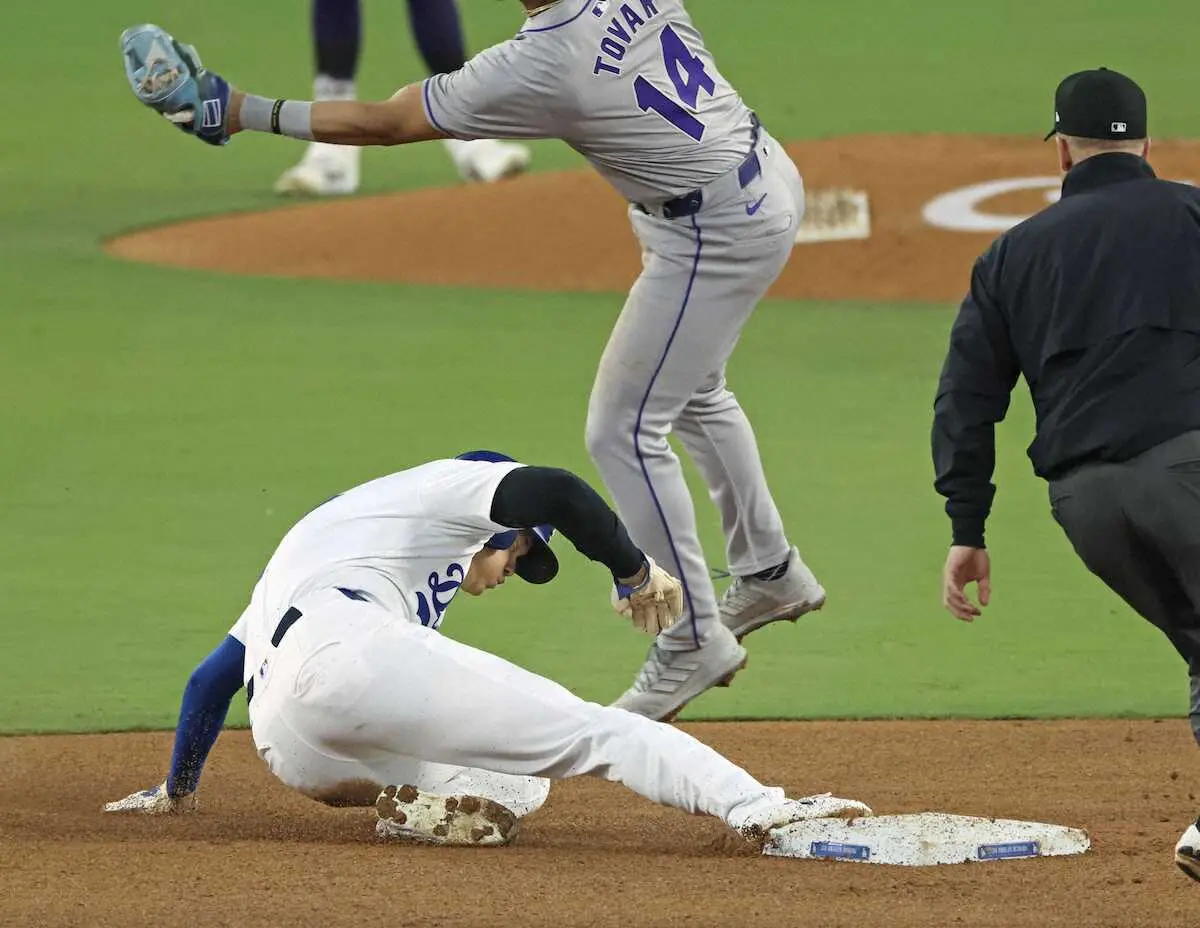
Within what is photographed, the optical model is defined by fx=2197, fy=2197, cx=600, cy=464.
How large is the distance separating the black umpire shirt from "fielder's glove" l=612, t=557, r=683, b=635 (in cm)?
86

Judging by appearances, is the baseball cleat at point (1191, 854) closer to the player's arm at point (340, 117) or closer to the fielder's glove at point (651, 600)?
the fielder's glove at point (651, 600)

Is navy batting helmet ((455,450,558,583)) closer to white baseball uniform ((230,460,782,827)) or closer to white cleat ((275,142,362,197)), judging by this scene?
white baseball uniform ((230,460,782,827))

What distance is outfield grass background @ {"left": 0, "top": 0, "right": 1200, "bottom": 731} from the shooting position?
704 centimetres

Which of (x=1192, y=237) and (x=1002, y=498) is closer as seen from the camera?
(x=1192, y=237)

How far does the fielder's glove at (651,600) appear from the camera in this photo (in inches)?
209

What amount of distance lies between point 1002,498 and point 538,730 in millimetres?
4467

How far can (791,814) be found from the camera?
4.77 metres

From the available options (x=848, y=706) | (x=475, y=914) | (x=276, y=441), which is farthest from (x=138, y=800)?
(x=276, y=441)

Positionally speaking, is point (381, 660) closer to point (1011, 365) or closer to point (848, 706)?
point (1011, 365)

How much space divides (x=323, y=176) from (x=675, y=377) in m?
9.35

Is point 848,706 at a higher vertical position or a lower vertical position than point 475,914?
lower

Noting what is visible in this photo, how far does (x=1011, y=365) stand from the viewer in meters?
4.72

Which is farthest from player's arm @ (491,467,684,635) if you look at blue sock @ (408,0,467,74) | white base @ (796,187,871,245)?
white base @ (796,187,871,245)

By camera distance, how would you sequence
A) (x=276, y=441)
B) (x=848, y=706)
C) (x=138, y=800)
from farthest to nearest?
(x=276, y=441), (x=848, y=706), (x=138, y=800)
